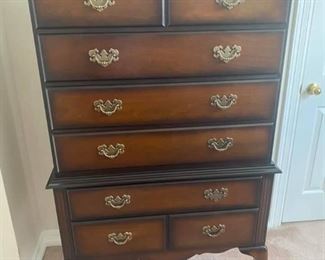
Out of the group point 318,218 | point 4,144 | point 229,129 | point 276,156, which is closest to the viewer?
point 229,129

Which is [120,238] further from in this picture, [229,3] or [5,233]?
[229,3]

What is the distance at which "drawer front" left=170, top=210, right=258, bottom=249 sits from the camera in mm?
1404

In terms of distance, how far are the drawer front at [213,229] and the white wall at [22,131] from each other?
2.62ft

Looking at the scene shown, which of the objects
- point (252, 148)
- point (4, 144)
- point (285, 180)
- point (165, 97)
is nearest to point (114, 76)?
point (165, 97)

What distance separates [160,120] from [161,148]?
0.12m

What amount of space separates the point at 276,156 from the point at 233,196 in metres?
0.62

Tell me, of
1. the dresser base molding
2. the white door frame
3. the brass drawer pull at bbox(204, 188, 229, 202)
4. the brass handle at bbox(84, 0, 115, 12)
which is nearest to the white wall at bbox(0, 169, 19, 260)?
the dresser base molding

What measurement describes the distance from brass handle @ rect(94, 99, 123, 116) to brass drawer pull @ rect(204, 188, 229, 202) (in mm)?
509

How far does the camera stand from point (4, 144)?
1.53 meters

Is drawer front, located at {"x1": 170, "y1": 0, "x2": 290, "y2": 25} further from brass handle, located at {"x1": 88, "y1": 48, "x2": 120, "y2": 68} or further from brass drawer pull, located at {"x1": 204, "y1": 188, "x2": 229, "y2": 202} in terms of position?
brass drawer pull, located at {"x1": 204, "y1": 188, "x2": 229, "y2": 202}

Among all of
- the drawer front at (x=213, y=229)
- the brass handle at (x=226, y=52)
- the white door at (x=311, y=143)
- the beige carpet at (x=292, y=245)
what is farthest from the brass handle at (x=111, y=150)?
the white door at (x=311, y=143)

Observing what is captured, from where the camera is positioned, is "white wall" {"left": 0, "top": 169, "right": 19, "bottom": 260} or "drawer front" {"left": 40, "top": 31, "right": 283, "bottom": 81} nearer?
"white wall" {"left": 0, "top": 169, "right": 19, "bottom": 260}

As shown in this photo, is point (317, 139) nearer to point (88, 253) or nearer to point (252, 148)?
point (252, 148)

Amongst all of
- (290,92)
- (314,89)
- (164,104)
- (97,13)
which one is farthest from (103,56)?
(314,89)
